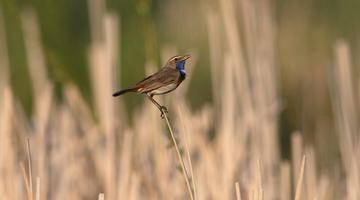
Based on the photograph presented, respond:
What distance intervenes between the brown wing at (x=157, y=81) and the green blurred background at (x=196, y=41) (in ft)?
13.7

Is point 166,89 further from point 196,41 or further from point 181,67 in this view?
point 196,41

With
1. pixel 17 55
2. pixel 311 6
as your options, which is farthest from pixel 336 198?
pixel 17 55

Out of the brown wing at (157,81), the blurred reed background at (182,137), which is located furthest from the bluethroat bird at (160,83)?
the blurred reed background at (182,137)

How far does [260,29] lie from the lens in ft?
14.7

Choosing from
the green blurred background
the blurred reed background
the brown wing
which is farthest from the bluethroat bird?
the green blurred background

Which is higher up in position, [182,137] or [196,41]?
[182,137]

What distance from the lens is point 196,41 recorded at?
8750 millimetres

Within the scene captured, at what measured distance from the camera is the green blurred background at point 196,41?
24.6ft

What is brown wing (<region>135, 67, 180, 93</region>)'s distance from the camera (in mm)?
2588

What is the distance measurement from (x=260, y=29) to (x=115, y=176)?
106 cm

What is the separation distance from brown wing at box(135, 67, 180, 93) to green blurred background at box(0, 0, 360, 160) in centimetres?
418

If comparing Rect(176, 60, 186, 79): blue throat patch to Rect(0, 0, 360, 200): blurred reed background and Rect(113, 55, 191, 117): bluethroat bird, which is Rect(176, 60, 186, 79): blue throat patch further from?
Rect(0, 0, 360, 200): blurred reed background

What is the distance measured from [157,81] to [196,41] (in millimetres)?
6166

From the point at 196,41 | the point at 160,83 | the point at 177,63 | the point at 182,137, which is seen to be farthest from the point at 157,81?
the point at 196,41
